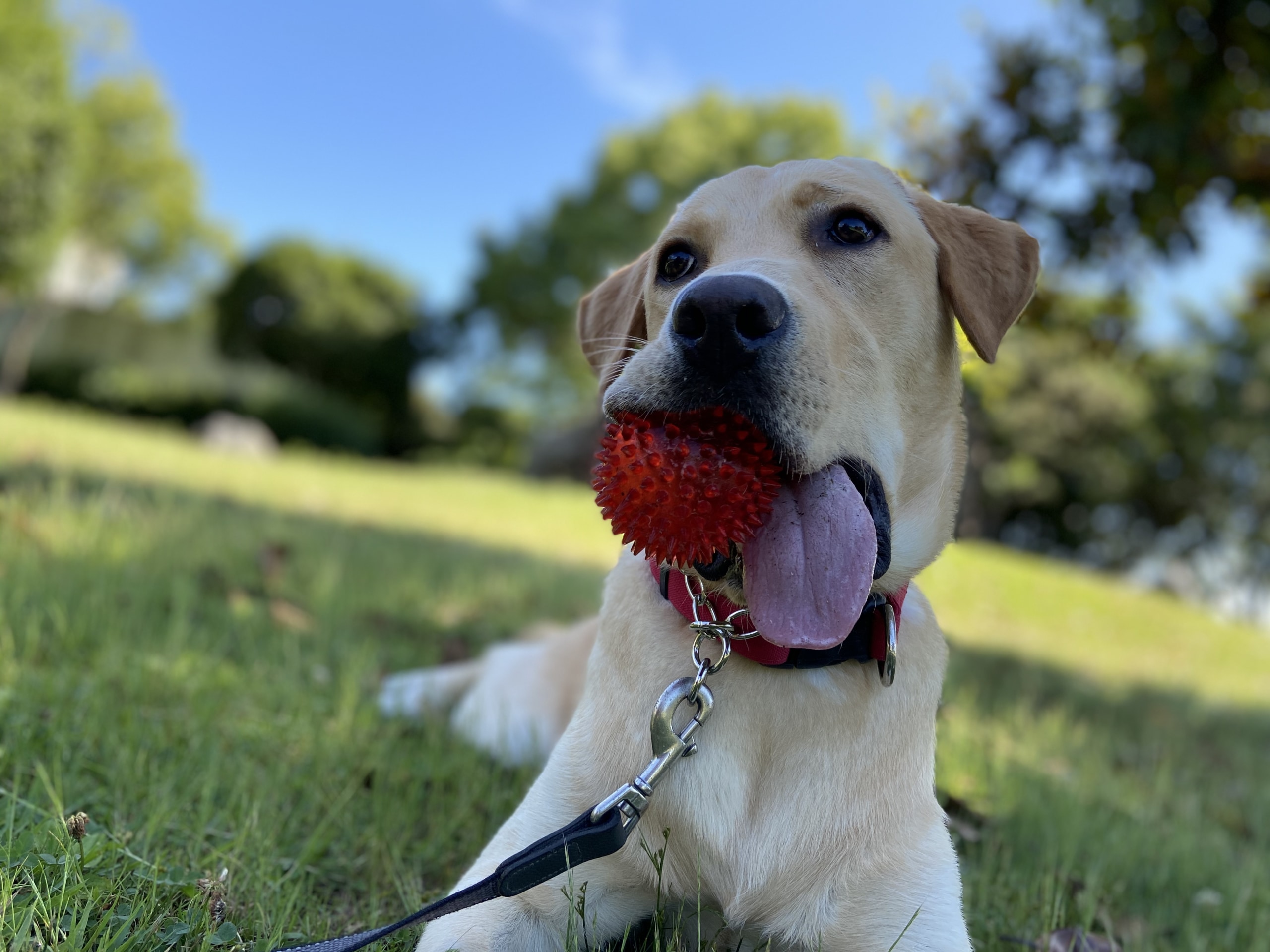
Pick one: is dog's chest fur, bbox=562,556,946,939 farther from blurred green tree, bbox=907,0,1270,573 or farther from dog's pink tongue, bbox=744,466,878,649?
blurred green tree, bbox=907,0,1270,573

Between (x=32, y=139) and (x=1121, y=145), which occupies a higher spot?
(x=1121, y=145)

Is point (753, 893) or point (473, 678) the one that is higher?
point (753, 893)

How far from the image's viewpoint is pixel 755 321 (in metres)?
1.66

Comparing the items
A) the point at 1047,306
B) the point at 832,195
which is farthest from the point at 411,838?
the point at 1047,306

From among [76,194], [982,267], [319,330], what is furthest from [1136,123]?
[319,330]

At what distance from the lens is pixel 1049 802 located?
337 cm

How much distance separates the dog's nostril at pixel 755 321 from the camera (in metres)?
1.65

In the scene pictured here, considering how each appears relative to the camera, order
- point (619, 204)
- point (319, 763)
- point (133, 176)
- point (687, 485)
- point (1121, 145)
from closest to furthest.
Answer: point (687, 485) → point (319, 763) → point (1121, 145) → point (133, 176) → point (619, 204)

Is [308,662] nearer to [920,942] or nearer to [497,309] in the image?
[920,942]

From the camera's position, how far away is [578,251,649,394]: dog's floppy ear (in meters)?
2.41

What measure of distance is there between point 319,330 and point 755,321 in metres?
32.5

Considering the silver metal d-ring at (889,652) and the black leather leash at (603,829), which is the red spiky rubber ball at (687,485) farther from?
the silver metal d-ring at (889,652)

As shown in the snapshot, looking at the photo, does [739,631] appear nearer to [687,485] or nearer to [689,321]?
[687,485]

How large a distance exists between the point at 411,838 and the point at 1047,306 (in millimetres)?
5544
